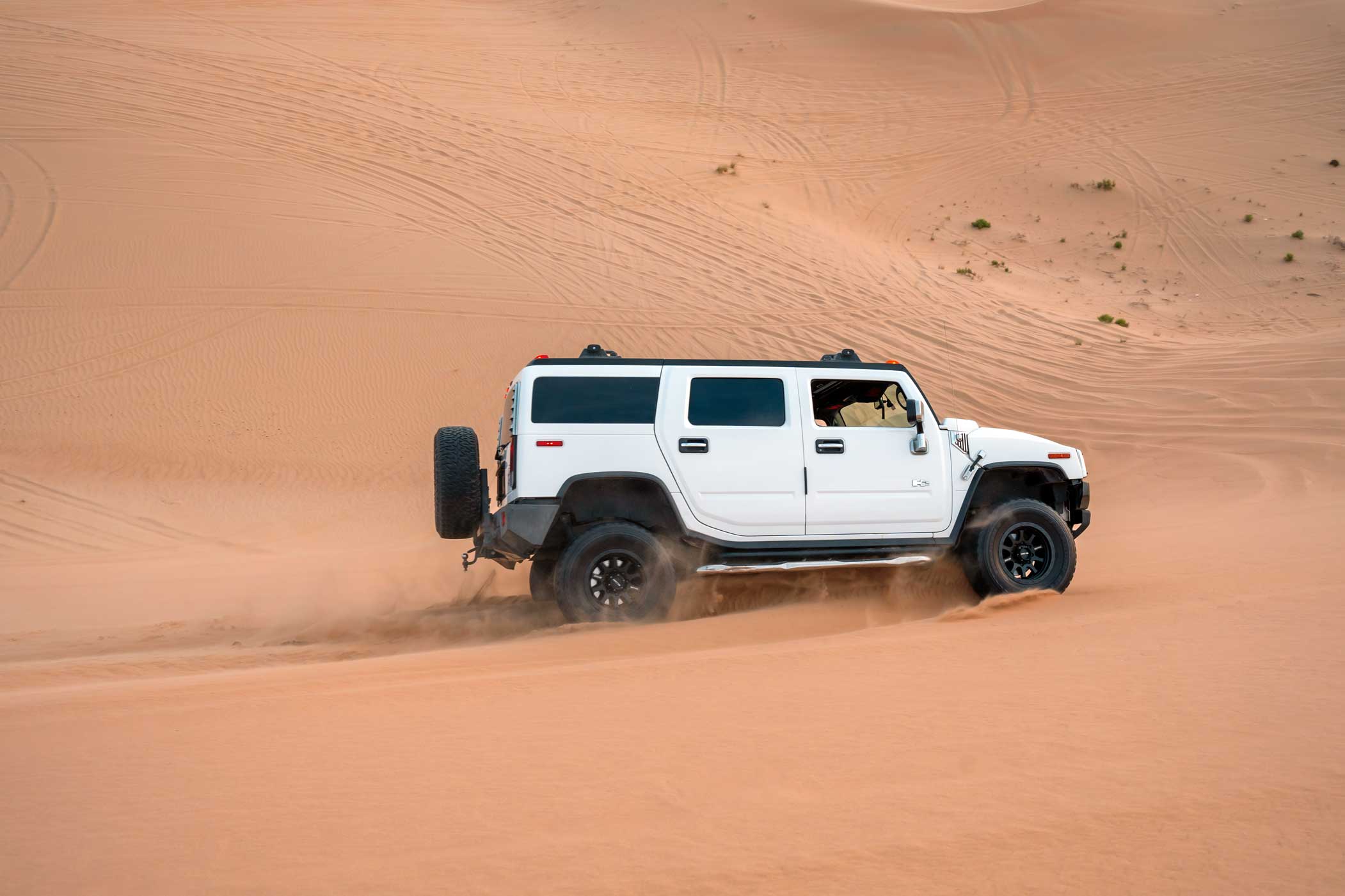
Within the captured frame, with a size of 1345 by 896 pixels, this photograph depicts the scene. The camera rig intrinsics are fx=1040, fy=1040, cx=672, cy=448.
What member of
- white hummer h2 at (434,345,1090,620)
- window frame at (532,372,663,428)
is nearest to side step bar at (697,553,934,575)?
white hummer h2 at (434,345,1090,620)

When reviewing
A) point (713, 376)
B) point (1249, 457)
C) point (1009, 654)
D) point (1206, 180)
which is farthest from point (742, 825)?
point (1206, 180)

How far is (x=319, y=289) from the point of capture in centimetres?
1792

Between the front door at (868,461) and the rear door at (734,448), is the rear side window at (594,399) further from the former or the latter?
the front door at (868,461)

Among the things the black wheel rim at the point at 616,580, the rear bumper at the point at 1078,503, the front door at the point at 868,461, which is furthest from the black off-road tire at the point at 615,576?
the rear bumper at the point at 1078,503

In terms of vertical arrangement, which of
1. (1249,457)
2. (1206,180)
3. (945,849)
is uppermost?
(1206,180)

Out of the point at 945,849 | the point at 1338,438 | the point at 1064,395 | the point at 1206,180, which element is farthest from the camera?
the point at 1206,180

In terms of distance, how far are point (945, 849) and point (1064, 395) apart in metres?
14.3

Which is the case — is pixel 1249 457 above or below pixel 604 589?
above

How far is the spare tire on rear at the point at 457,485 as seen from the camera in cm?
718

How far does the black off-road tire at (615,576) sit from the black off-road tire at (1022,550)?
2.17 metres

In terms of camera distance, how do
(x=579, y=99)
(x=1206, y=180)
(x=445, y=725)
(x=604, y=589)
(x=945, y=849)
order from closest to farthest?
(x=945, y=849), (x=445, y=725), (x=604, y=589), (x=1206, y=180), (x=579, y=99)

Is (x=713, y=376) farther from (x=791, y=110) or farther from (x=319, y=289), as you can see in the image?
(x=791, y=110)

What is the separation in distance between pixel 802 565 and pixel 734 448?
918 millimetres

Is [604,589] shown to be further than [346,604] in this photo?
No
